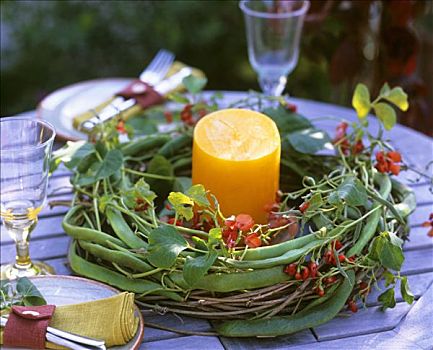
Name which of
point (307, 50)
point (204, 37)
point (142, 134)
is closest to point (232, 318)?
point (142, 134)

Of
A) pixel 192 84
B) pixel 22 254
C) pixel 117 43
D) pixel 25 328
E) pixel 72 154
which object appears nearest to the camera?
pixel 25 328

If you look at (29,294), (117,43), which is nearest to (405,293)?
(29,294)

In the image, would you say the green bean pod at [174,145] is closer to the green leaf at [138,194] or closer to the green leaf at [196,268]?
the green leaf at [138,194]

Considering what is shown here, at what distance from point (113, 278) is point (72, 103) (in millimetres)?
676

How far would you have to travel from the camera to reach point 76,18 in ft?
9.50

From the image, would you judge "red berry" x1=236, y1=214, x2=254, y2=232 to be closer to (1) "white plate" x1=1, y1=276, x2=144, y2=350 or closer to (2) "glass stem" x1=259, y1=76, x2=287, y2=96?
(1) "white plate" x1=1, y1=276, x2=144, y2=350

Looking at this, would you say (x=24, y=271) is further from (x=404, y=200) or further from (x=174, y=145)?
(x=404, y=200)

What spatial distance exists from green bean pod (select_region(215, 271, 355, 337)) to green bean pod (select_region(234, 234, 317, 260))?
2.6 inches

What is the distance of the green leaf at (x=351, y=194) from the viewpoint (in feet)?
3.35

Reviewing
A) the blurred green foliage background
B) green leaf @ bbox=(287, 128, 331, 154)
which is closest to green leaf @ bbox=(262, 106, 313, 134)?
green leaf @ bbox=(287, 128, 331, 154)

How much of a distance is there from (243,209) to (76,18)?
6.29ft

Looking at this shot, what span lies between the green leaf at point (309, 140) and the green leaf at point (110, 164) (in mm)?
268

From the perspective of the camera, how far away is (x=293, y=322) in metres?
1.00

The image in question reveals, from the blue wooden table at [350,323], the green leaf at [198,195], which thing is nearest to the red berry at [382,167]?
the blue wooden table at [350,323]
